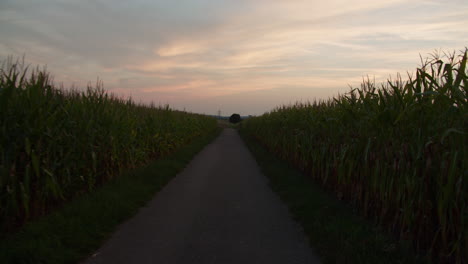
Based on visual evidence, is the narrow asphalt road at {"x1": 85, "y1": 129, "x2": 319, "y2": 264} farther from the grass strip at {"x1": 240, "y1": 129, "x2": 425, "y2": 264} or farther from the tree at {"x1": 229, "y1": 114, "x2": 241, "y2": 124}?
the tree at {"x1": 229, "y1": 114, "x2": 241, "y2": 124}

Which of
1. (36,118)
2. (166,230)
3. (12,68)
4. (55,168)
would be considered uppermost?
(12,68)

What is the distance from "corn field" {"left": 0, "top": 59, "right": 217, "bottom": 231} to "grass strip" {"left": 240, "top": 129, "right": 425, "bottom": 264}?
3.91 metres

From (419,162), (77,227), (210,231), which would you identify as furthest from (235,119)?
(419,162)

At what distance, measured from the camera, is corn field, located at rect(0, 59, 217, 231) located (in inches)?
156

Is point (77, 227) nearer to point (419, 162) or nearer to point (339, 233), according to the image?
point (339, 233)

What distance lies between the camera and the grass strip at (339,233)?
140 inches

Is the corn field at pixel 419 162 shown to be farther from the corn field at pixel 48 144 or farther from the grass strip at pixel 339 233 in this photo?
the corn field at pixel 48 144

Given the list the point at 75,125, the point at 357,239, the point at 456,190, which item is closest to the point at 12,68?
the point at 75,125

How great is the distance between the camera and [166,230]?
4.64m

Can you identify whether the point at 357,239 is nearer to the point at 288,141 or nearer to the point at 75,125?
the point at 75,125

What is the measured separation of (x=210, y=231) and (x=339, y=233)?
75.2 inches

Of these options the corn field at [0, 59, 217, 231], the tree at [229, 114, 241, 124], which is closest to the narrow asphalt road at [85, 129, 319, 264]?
the corn field at [0, 59, 217, 231]

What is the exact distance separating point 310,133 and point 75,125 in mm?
5748

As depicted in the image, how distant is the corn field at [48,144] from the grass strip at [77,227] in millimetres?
299
